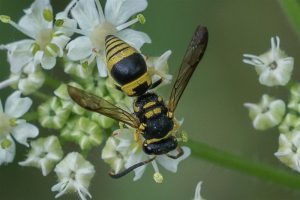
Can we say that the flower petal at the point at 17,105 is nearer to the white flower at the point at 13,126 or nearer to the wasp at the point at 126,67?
the white flower at the point at 13,126

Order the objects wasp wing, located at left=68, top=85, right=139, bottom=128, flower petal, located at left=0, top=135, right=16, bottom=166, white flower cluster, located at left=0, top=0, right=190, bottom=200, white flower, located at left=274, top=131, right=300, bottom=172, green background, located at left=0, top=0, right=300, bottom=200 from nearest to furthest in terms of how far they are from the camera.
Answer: wasp wing, located at left=68, top=85, right=139, bottom=128 < white flower, located at left=274, top=131, right=300, bottom=172 < white flower cluster, located at left=0, top=0, right=190, bottom=200 < flower petal, located at left=0, top=135, right=16, bottom=166 < green background, located at left=0, top=0, right=300, bottom=200

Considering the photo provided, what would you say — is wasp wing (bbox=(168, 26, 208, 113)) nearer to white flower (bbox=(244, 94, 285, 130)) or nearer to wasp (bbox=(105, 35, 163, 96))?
wasp (bbox=(105, 35, 163, 96))

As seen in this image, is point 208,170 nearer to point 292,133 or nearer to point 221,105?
point 221,105

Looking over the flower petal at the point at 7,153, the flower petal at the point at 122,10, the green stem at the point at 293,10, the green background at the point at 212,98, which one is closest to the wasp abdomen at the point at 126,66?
the flower petal at the point at 122,10

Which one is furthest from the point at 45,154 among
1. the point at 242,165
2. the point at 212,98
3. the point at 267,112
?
the point at 212,98

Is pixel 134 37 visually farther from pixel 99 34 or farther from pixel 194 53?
pixel 194 53

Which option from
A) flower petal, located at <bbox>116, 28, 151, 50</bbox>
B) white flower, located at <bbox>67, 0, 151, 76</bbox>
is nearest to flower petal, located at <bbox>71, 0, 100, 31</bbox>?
white flower, located at <bbox>67, 0, 151, 76</bbox>
